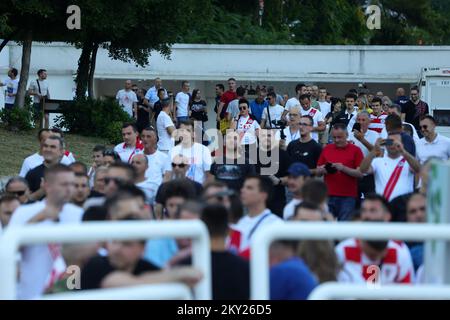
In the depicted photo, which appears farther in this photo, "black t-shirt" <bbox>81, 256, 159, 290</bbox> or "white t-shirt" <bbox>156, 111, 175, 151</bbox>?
"white t-shirt" <bbox>156, 111, 175, 151</bbox>

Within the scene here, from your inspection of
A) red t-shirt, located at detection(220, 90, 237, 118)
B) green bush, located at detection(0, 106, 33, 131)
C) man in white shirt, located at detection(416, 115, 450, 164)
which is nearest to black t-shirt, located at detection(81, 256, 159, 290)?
man in white shirt, located at detection(416, 115, 450, 164)

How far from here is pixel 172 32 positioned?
26844 millimetres

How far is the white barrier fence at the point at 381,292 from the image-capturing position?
5.23 metres

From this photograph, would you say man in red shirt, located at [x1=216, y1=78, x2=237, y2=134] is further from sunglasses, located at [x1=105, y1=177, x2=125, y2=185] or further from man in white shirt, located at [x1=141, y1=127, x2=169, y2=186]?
sunglasses, located at [x1=105, y1=177, x2=125, y2=185]

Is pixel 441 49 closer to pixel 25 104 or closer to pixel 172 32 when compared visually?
pixel 172 32

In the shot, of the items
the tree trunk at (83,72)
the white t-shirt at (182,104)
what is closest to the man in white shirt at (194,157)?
the white t-shirt at (182,104)

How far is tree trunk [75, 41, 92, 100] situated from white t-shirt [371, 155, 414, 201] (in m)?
15.8

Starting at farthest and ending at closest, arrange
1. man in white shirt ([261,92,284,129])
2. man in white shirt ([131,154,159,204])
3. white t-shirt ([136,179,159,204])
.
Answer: man in white shirt ([261,92,284,129]) → white t-shirt ([136,179,159,204]) → man in white shirt ([131,154,159,204])

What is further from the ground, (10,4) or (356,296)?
(10,4)

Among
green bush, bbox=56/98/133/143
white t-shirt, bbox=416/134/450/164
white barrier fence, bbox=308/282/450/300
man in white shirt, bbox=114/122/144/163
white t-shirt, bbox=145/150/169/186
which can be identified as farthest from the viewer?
green bush, bbox=56/98/133/143

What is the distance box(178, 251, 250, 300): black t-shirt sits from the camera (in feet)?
19.5

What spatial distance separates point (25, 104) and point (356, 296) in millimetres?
20883

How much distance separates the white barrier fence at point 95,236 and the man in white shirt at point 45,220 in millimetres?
286
